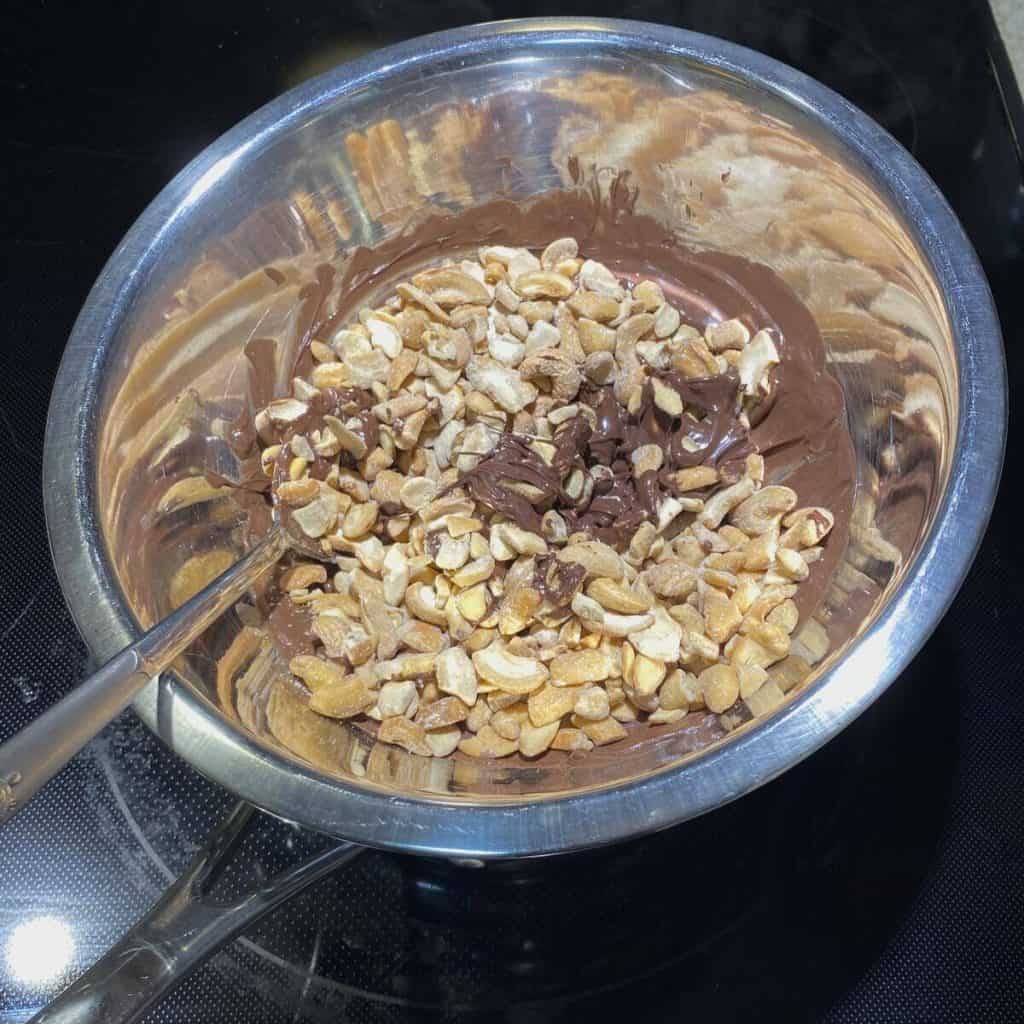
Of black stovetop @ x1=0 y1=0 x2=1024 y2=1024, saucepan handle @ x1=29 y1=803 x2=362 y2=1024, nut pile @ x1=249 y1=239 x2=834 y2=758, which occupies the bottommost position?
black stovetop @ x1=0 y1=0 x2=1024 y2=1024

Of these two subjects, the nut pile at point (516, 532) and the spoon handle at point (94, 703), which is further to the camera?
the nut pile at point (516, 532)

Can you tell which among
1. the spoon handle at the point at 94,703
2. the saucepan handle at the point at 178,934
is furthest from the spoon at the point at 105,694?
the saucepan handle at the point at 178,934

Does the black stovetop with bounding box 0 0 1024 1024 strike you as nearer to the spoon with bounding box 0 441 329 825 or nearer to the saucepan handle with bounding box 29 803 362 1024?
the saucepan handle with bounding box 29 803 362 1024

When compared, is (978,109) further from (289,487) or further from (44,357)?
(44,357)

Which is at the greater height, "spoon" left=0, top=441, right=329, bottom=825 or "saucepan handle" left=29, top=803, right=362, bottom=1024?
"spoon" left=0, top=441, right=329, bottom=825

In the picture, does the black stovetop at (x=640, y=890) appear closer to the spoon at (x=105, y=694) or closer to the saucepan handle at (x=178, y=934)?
the saucepan handle at (x=178, y=934)

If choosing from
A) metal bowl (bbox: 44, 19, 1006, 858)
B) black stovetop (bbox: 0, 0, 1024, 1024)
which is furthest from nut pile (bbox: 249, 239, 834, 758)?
black stovetop (bbox: 0, 0, 1024, 1024)

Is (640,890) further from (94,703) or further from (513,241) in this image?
(513,241)
